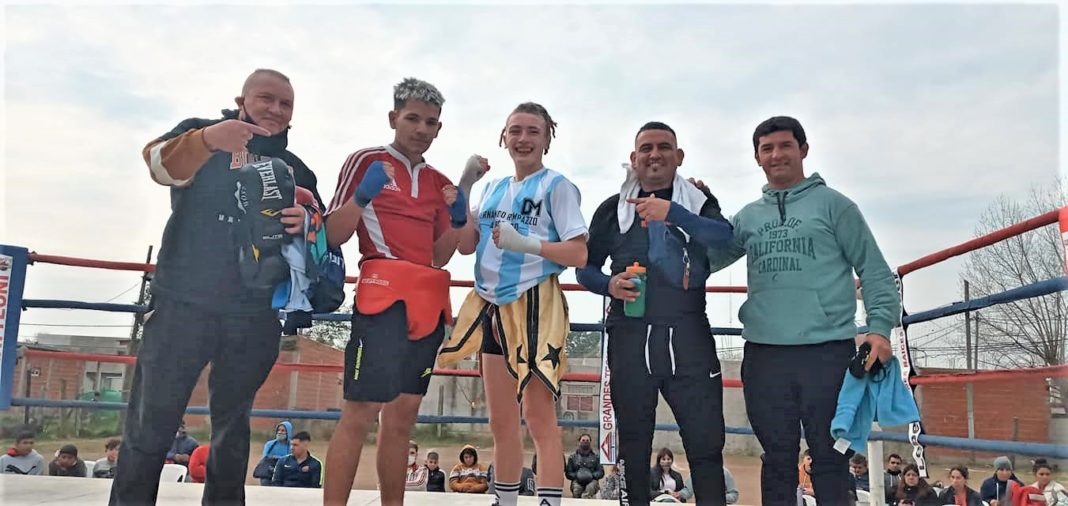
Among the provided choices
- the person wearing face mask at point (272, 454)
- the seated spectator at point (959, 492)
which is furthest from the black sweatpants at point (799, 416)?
the seated spectator at point (959, 492)

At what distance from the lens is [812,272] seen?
6.72ft

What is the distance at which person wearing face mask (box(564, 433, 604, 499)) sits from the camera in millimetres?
7258

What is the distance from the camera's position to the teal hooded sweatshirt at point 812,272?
6.55 feet

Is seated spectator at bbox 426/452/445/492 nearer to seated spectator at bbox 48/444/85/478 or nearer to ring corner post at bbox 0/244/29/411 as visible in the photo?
seated spectator at bbox 48/444/85/478

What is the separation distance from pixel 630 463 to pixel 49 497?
238cm

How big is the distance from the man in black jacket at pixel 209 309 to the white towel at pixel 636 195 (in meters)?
1.01

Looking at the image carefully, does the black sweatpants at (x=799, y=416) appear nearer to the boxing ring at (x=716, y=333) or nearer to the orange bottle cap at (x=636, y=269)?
the orange bottle cap at (x=636, y=269)

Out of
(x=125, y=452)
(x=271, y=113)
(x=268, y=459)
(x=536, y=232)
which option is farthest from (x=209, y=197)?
(x=268, y=459)

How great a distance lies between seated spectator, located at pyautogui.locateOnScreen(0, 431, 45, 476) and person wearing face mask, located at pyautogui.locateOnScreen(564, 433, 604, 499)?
4.72 m

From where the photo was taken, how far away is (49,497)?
2.75 metres

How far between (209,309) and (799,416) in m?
1.72

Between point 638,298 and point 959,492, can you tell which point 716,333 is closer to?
point 638,298

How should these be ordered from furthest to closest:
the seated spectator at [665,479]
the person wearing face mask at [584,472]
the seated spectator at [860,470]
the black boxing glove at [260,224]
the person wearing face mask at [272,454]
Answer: the person wearing face mask at [584,472] → the seated spectator at [860,470] → the seated spectator at [665,479] → the person wearing face mask at [272,454] → the black boxing glove at [260,224]

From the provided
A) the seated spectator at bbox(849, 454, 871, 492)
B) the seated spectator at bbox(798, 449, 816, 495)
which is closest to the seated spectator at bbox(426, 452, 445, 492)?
the seated spectator at bbox(798, 449, 816, 495)
